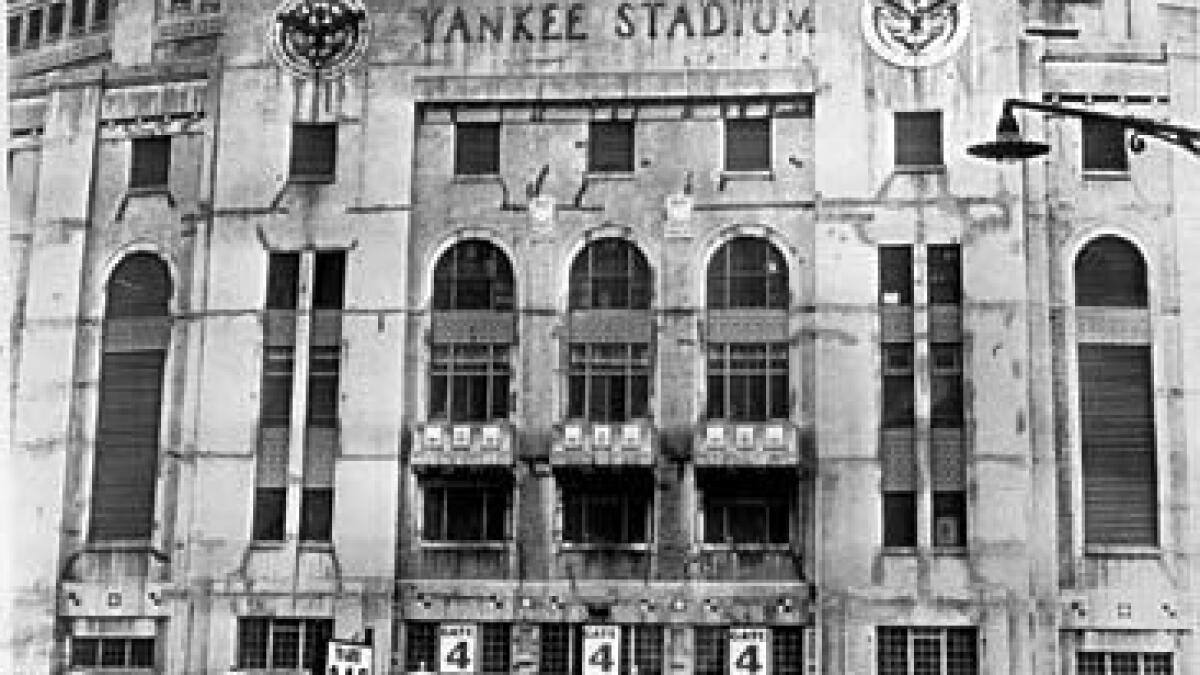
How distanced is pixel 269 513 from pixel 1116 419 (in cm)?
1479

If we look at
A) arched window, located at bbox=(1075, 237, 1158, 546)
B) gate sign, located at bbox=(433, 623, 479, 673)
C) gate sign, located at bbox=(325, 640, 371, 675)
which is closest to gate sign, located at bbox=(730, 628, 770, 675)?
gate sign, located at bbox=(433, 623, 479, 673)

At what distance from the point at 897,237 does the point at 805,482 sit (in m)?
4.60

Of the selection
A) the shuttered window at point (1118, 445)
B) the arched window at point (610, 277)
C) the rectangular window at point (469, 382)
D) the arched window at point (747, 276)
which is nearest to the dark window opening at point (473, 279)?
the rectangular window at point (469, 382)

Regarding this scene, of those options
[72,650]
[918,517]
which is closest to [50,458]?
[72,650]

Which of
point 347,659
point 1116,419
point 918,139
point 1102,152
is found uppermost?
point 918,139

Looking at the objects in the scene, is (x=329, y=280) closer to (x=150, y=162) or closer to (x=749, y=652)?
(x=150, y=162)

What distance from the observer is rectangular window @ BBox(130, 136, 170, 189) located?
1219 inches

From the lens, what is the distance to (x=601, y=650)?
27812 mm

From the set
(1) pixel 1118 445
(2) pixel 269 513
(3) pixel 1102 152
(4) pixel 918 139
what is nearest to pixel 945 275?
(4) pixel 918 139

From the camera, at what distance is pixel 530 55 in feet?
98.8

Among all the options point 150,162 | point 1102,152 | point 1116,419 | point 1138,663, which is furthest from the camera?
point 150,162

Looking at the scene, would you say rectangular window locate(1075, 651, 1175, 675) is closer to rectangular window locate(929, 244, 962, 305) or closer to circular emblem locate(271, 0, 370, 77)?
rectangular window locate(929, 244, 962, 305)

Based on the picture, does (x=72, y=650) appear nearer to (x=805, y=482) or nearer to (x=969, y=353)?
(x=805, y=482)

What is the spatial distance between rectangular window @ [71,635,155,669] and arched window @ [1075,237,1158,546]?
16.4m
